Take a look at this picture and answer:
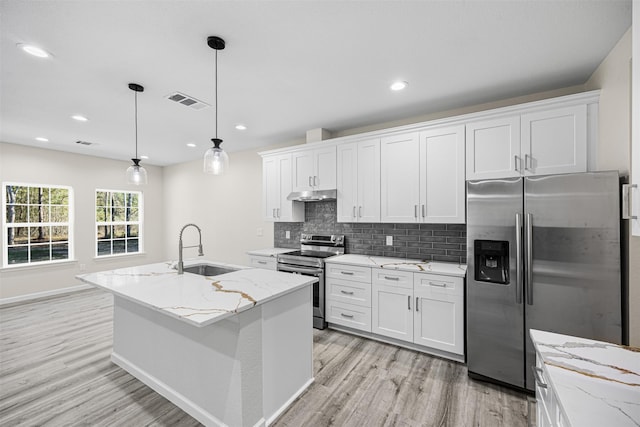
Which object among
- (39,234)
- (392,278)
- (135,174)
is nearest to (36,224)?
(39,234)

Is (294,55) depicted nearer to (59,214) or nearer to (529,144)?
(529,144)

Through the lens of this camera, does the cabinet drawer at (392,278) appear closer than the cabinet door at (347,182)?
Yes

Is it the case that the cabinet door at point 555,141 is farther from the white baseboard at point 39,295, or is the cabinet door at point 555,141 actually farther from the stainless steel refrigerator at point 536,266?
the white baseboard at point 39,295

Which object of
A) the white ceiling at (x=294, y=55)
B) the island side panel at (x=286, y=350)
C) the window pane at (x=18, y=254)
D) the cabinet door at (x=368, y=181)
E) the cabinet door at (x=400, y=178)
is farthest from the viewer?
the window pane at (x=18, y=254)

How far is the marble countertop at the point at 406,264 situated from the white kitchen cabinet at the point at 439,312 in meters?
0.06

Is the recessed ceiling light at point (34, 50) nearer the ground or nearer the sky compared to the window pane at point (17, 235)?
nearer the sky

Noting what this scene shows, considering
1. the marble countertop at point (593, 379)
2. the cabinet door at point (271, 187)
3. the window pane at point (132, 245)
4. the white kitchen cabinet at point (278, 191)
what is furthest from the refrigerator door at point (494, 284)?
the window pane at point (132, 245)

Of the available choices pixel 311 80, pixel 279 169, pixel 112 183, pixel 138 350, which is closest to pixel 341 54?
pixel 311 80

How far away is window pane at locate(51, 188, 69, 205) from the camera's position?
5199 mm

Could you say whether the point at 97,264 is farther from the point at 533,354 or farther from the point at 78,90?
the point at 533,354

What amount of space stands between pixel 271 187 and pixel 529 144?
3.26 meters

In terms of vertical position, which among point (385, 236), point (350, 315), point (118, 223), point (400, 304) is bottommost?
point (350, 315)

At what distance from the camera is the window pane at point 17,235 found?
15.5ft

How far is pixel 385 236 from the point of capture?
3684 mm
